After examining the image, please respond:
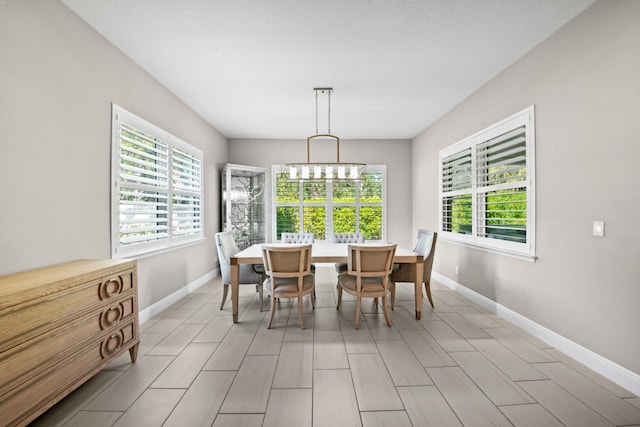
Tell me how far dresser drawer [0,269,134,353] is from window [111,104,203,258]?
2.69 ft

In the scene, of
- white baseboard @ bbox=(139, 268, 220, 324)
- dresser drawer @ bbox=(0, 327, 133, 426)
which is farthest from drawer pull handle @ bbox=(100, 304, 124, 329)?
white baseboard @ bbox=(139, 268, 220, 324)

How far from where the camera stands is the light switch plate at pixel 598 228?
216 centimetres

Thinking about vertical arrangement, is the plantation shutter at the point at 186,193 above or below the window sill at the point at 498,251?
above

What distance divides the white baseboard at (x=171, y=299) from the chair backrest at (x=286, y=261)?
1.45m

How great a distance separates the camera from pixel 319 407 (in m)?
1.82

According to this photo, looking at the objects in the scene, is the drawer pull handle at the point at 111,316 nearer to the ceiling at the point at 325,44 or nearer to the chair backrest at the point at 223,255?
the chair backrest at the point at 223,255

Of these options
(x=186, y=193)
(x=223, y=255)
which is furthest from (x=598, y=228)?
(x=186, y=193)

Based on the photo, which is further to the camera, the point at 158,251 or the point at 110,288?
the point at 158,251

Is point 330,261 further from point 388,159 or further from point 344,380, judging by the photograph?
point 388,159

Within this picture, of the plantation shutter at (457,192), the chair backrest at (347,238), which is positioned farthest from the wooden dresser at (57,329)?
the plantation shutter at (457,192)

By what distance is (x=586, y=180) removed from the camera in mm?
2291

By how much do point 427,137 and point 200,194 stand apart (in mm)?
4105

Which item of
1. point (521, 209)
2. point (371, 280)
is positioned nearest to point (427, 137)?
point (521, 209)

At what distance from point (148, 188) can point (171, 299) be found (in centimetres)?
146
